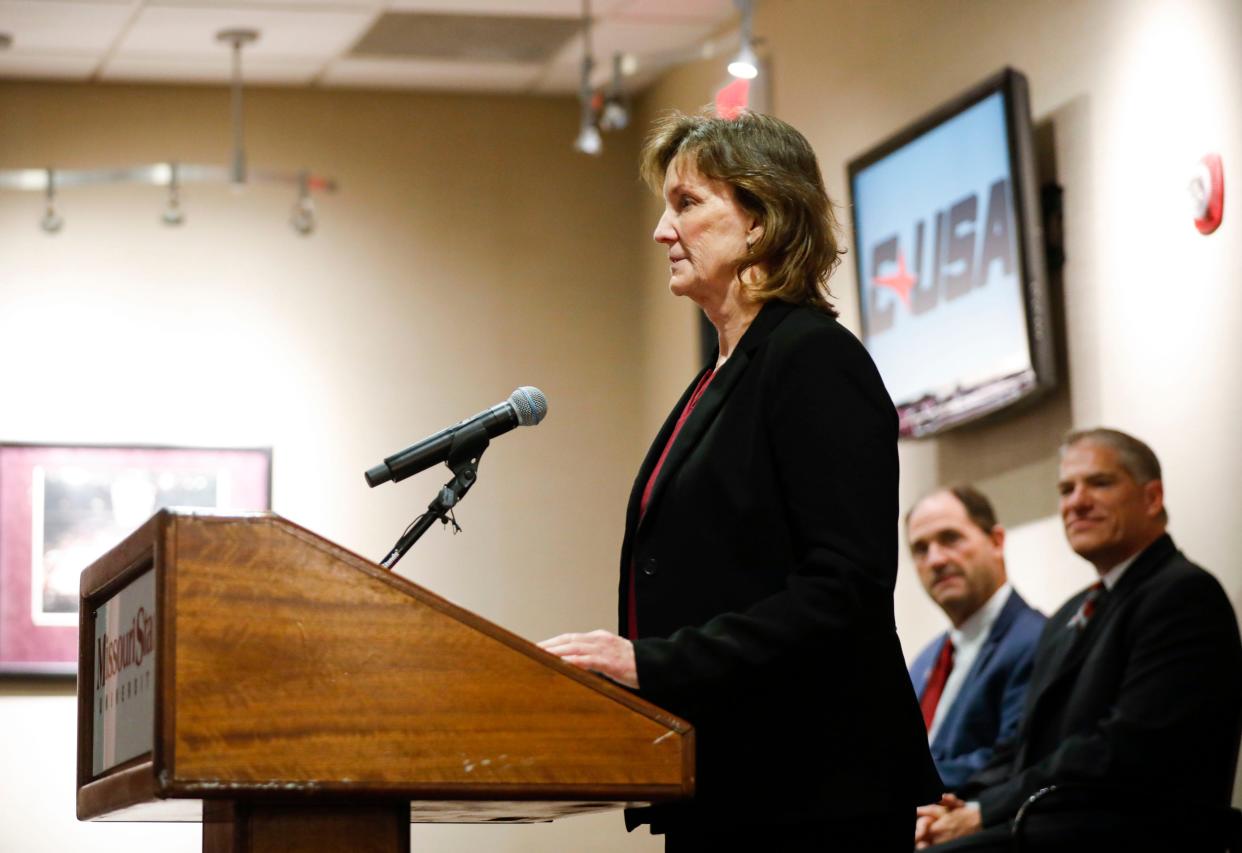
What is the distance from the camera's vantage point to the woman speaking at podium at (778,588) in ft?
5.59

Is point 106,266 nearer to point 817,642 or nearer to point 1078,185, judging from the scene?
point 1078,185

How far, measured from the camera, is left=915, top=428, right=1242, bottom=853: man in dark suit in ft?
11.7

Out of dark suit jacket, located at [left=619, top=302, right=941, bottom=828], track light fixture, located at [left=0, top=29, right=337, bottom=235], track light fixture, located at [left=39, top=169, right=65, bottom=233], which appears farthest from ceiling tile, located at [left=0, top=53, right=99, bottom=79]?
dark suit jacket, located at [left=619, top=302, right=941, bottom=828]

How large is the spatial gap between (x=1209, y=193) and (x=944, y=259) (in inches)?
42.5

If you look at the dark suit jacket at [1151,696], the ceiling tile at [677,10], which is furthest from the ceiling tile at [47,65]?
the dark suit jacket at [1151,696]

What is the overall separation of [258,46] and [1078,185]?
11.4 ft

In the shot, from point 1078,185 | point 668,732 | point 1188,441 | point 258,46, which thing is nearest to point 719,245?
point 668,732

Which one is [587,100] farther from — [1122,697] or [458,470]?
[458,470]

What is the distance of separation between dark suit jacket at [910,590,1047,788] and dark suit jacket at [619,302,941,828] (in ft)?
8.90

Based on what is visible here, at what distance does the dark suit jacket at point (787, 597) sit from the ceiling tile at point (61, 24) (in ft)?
17.0

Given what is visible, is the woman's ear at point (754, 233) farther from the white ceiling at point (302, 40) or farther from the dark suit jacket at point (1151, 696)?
the white ceiling at point (302, 40)

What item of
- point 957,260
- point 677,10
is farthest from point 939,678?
point 677,10

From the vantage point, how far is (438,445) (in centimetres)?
193

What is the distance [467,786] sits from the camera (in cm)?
152
